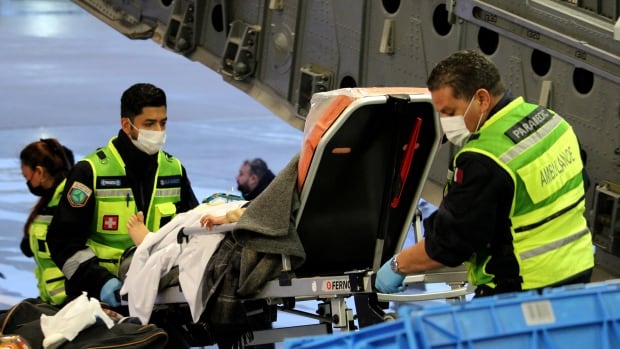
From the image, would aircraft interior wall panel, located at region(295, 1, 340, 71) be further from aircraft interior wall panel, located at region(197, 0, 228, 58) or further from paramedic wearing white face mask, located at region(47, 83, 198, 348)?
paramedic wearing white face mask, located at region(47, 83, 198, 348)

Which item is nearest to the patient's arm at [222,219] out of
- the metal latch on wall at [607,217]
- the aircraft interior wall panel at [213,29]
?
the metal latch on wall at [607,217]

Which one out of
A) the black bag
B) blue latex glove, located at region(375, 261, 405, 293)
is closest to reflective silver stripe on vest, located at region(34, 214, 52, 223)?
the black bag

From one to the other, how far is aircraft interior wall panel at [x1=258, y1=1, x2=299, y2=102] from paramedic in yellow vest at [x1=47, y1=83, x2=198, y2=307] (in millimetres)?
3777

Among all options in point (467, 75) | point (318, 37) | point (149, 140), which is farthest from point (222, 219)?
point (318, 37)

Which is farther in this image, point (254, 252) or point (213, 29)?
point (213, 29)

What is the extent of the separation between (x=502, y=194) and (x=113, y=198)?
83.6 inches

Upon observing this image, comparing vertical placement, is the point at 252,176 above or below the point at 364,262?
below

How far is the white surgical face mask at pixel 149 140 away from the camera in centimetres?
555

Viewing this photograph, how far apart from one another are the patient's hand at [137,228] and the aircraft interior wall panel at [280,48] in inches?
159

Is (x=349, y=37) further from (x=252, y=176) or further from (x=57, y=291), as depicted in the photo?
(x=57, y=291)

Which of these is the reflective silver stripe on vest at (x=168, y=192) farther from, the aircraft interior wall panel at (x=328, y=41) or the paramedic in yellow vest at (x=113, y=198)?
the aircraft interior wall panel at (x=328, y=41)

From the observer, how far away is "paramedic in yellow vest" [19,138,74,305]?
5.75 m

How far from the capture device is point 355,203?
5215 mm

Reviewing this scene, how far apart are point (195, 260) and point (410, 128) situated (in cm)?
104
